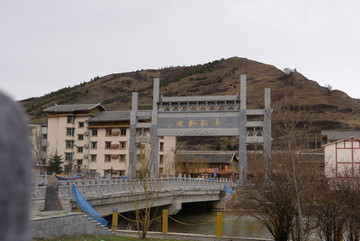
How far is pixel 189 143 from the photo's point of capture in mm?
103188

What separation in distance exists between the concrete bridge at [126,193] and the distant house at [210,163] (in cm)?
2278

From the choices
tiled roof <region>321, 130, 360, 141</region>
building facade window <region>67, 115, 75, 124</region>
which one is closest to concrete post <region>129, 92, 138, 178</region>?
building facade window <region>67, 115, 75, 124</region>

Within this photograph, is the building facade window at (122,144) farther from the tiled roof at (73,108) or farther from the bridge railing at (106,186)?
the bridge railing at (106,186)

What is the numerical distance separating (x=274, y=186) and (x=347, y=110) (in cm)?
10225

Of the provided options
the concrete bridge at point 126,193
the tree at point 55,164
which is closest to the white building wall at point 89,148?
the tree at point 55,164

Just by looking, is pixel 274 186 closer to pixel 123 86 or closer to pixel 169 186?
pixel 169 186

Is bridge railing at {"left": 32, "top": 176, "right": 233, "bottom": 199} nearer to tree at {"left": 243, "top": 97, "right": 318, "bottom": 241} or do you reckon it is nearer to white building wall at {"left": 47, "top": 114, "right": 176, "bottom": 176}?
tree at {"left": 243, "top": 97, "right": 318, "bottom": 241}

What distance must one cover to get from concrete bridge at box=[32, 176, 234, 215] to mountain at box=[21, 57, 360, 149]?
70.3 meters

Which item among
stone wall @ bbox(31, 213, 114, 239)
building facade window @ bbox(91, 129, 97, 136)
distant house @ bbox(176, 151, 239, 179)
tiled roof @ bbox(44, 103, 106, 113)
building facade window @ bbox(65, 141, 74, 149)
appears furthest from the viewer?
distant house @ bbox(176, 151, 239, 179)

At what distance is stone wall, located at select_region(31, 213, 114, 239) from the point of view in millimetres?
10477

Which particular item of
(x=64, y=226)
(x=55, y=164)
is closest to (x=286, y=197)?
(x=64, y=226)

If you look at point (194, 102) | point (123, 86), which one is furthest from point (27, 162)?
point (123, 86)

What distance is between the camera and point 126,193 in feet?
64.1

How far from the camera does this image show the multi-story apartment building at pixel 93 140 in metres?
49.1
